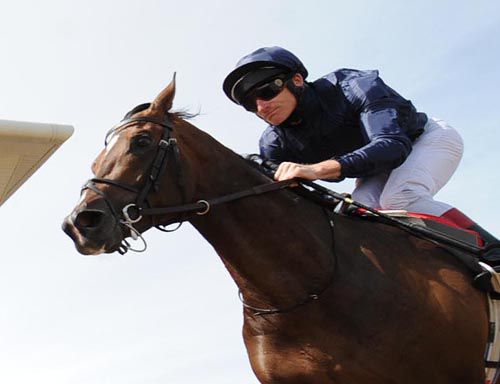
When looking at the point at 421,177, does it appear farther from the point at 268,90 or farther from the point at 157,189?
the point at 157,189

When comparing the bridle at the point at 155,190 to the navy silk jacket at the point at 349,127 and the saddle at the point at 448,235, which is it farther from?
the navy silk jacket at the point at 349,127

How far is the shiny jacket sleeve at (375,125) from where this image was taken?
5.72m

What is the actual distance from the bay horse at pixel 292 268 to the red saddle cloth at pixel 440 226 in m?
0.25

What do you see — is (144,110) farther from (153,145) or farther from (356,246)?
(356,246)

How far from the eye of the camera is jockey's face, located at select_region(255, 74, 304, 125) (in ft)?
20.3

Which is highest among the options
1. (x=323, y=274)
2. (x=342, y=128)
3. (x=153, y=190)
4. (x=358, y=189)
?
(x=342, y=128)

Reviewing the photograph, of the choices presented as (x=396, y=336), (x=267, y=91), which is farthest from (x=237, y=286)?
(x=267, y=91)

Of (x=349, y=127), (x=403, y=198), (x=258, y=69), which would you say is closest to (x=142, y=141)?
(x=258, y=69)

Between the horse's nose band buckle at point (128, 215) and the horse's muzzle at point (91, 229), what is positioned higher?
the horse's nose band buckle at point (128, 215)

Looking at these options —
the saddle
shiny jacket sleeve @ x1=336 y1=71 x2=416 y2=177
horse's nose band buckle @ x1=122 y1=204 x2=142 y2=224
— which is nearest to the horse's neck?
the saddle

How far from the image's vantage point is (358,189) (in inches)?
258

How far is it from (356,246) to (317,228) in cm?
29

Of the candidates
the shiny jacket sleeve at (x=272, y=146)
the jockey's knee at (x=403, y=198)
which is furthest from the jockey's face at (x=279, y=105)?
the jockey's knee at (x=403, y=198)

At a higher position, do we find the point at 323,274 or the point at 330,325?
the point at 323,274
